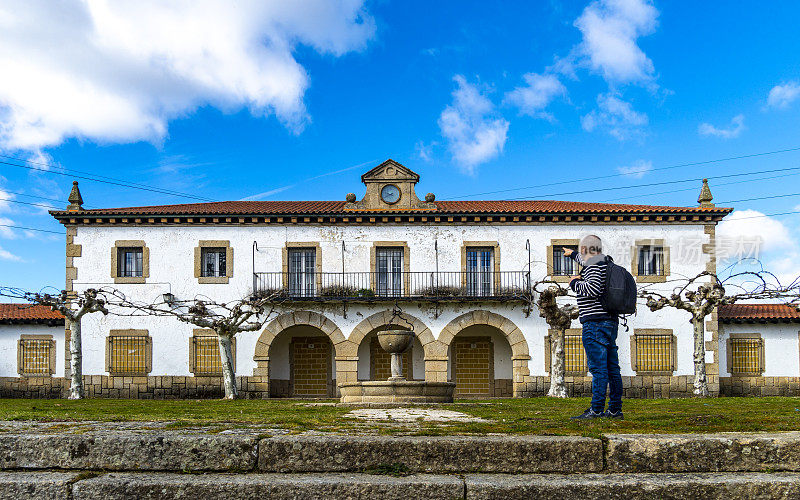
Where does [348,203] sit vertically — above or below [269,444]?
above

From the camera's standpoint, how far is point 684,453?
436 cm

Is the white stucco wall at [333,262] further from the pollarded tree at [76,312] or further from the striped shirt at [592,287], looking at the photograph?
the striped shirt at [592,287]

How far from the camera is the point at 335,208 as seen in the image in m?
25.1

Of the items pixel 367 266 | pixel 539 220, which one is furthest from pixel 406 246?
pixel 539 220

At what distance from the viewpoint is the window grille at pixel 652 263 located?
23812 mm

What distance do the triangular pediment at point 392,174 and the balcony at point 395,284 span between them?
3024mm

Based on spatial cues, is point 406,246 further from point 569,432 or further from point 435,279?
point 569,432

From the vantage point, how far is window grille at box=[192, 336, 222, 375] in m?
23.3

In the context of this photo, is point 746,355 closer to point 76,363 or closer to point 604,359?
point 604,359

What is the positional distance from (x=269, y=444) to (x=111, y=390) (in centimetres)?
2075

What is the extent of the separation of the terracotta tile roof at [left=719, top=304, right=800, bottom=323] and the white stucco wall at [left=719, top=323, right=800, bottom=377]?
11.6 inches

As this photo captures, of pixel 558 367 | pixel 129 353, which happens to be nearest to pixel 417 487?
pixel 558 367

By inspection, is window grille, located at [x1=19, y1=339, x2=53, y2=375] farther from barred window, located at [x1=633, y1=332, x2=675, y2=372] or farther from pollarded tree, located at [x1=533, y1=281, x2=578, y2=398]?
barred window, located at [x1=633, y1=332, x2=675, y2=372]

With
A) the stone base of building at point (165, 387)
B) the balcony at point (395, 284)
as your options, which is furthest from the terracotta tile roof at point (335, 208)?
the stone base of building at point (165, 387)
